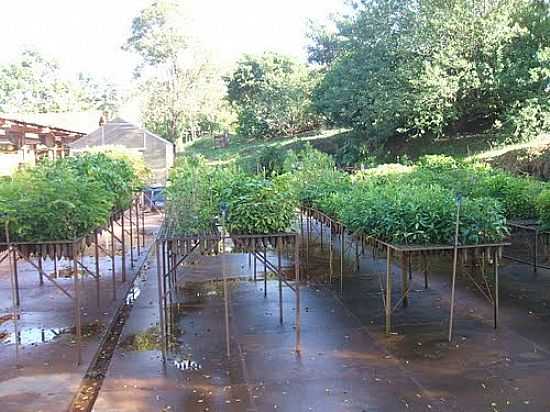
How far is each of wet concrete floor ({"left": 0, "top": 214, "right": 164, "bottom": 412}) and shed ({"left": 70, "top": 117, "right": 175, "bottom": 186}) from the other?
47.2ft

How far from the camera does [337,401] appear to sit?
5.64 meters

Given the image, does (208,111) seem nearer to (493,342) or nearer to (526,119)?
(526,119)

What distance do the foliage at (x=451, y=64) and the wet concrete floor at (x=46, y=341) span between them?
51.7ft

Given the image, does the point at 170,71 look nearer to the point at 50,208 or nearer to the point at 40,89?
the point at 40,89

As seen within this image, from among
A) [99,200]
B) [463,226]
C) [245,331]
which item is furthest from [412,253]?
[99,200]

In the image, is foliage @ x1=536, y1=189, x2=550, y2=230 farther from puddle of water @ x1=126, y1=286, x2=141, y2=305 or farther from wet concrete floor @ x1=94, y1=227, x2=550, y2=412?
puddle of water @ x1=126, y1=286, x2=141, y2=305

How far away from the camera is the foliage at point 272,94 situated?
3734cm

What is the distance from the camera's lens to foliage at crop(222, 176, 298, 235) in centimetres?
725

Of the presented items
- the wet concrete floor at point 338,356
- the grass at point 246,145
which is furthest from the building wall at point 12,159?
the wet concrete floor at point 338,356

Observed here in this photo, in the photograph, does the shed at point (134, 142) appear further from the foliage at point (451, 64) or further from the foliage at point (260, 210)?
the foliage at point (260, 210)

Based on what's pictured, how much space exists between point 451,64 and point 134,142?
1367 centimetres

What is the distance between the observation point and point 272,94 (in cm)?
3759

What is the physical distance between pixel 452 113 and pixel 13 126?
650 inches

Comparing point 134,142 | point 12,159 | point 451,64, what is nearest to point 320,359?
point 12,159
